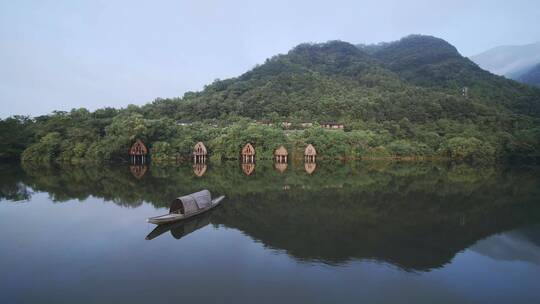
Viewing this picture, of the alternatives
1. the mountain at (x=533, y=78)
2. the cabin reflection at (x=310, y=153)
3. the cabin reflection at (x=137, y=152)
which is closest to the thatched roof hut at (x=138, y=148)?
the cabin reflection at (x=137, y=152)

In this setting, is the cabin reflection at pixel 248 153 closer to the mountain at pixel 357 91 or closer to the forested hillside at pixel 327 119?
the forested hillside at pixel 327 119

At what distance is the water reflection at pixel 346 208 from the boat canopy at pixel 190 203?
51 cm

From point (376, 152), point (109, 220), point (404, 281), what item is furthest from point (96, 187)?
point (376, 152)

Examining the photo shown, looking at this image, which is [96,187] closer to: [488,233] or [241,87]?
[488,233]

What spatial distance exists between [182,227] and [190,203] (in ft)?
4.01

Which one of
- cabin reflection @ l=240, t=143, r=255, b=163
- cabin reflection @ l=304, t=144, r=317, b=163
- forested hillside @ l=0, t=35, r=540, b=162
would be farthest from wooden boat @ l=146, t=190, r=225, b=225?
cabin reflection @ l=304, t=144, r=317, b=163

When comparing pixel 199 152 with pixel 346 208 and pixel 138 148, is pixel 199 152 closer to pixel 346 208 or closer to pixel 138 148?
pixel 138 148

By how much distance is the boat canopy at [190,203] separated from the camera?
13.4m

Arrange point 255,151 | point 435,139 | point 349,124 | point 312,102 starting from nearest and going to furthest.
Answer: point 255,151
point 435,139
point 349,124
point 312,102

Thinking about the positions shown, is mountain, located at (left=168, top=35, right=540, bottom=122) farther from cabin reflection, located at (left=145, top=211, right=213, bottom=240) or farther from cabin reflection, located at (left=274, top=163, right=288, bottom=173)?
cabin reflection, located at (left=145, top=211, right=213, bottom=240)

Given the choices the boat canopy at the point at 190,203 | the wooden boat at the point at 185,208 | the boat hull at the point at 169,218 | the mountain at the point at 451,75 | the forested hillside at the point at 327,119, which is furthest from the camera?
the mountain at the point at 451,75

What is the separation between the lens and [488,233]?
41.6 ft

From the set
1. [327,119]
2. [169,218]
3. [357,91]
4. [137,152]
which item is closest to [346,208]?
[169,218]

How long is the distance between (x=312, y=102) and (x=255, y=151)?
1158 inches
